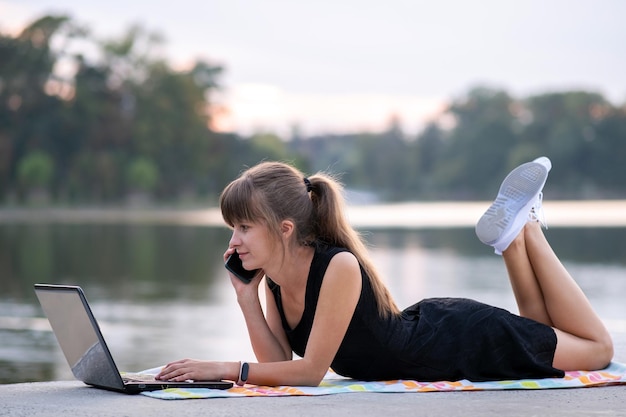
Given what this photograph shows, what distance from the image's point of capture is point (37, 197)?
190 feet

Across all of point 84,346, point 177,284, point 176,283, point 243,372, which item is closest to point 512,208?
point 243,372

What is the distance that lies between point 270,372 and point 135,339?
4822 millimetres

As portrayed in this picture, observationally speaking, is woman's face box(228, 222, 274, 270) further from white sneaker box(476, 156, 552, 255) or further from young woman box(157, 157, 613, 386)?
white sneaker box(476, 156, 552, 255)

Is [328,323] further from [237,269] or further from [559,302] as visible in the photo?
[559,302]

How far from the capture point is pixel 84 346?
2734 millimetres

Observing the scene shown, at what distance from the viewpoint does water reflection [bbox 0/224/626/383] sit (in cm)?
704

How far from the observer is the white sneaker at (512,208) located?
307 centimetres

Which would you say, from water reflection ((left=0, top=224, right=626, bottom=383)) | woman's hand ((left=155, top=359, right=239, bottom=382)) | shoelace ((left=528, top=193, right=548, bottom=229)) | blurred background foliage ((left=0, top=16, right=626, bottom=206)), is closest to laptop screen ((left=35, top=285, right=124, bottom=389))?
woman's hand ((left=155, top=359, right=239, bottom=382))

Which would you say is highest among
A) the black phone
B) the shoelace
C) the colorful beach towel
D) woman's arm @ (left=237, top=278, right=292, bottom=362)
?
the shoelace

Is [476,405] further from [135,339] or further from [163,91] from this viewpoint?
[163,91]

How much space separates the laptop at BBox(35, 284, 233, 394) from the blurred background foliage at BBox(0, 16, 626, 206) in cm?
5478

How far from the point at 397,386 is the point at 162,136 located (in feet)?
203

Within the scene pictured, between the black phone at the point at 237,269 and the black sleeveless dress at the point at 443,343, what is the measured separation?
0.13 meters

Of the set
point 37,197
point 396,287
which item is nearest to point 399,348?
point 396,287
